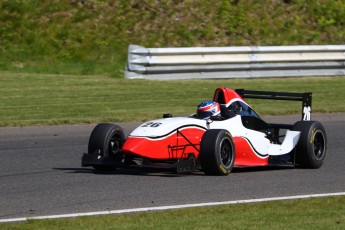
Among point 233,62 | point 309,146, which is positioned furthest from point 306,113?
point 233,62

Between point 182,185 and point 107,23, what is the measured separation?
47.9ft

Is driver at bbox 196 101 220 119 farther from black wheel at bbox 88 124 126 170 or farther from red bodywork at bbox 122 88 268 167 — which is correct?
black wheel at bbox 88 124 126 170

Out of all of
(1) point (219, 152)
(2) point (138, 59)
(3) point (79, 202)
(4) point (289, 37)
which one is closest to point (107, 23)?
(2) point (138, 59)

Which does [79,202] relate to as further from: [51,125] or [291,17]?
[291,17]

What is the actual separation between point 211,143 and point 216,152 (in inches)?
4.5

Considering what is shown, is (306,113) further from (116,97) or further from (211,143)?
(116,97)

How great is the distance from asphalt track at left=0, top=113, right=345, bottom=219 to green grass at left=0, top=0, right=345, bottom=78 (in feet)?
31.0

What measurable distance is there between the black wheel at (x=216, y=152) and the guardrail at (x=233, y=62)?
10.4m

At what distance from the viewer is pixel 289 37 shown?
2591cm

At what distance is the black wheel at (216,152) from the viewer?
1054 centimetres

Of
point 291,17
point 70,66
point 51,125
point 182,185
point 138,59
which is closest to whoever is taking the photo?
point 182,185

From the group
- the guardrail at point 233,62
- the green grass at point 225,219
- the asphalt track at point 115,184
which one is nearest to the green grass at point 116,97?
the guardrail at point 233,62

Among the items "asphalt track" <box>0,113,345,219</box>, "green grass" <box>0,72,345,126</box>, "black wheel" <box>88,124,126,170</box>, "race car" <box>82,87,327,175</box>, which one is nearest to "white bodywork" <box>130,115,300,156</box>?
"race car" <box>82,87,327,175</box>

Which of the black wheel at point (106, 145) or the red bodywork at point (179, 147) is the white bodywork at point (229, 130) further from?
the black wheel at point (106, 145)
